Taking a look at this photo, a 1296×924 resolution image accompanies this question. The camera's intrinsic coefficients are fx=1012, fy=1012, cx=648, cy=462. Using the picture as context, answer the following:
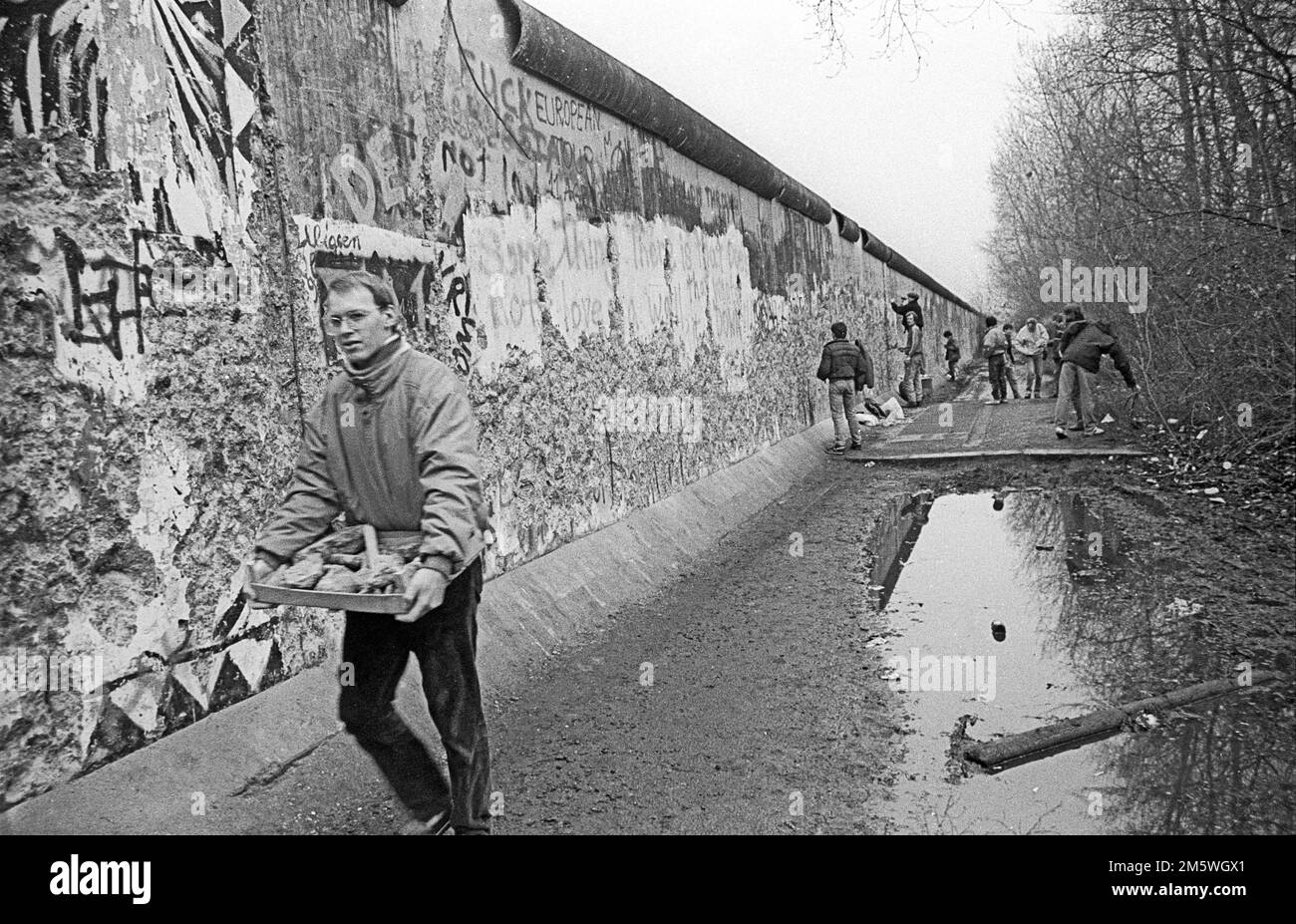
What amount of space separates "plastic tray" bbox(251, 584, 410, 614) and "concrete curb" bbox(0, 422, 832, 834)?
85cm

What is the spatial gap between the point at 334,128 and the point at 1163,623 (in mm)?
4780

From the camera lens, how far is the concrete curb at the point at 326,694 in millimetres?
3031

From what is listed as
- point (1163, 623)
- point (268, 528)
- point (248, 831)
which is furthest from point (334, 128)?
point (1163, 623)

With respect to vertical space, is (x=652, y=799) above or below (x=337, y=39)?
below

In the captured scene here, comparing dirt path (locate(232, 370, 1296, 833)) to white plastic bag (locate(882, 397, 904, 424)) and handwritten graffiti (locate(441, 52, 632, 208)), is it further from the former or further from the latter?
white plastic bag (locate(882, 397, 904, 424))

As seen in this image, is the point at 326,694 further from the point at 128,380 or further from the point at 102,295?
the point at 102,295

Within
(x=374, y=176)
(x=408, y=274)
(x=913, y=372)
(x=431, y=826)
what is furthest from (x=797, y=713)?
(x=913, y=372)

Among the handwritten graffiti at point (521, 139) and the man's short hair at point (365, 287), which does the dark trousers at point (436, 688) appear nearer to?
the man's short hair at point (365, 287)

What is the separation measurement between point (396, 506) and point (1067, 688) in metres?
3.16

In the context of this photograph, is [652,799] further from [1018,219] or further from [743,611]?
[1018,219]

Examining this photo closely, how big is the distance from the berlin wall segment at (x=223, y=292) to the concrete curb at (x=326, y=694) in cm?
9

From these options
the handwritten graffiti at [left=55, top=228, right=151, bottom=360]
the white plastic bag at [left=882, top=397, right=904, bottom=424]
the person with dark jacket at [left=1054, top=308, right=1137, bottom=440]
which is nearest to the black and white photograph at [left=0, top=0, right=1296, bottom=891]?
the handwritten graffiti at [left=55, top=228, right=151, bottom=360]

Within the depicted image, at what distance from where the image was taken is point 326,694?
3992 millimetres

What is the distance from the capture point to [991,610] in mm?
5996
